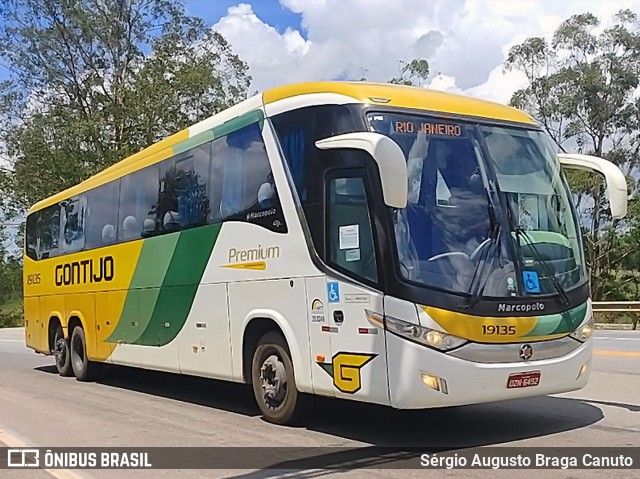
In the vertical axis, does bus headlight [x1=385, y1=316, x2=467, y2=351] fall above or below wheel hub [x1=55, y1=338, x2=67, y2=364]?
above

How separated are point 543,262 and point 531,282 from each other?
1.00 ft

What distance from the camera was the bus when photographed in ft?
24.6

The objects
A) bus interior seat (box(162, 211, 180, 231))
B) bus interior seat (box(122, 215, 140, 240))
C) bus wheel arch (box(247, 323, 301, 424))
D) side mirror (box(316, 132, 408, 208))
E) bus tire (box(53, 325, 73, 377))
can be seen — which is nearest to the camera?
side mirror (box(316, 132, 408, 208))

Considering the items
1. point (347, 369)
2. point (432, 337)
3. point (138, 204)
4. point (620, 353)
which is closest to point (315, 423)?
point (347, 369)

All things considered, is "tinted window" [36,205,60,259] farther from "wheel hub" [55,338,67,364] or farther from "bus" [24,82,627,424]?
"bus" [24,82,627,424]

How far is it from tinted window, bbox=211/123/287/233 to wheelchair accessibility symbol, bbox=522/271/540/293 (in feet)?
8.60

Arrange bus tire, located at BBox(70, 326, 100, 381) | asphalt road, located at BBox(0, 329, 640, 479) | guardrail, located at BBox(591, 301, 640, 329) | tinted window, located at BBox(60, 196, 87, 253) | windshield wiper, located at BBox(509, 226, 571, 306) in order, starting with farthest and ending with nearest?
guardrail, located at BBox(591, 301, 640, 329)
tinted window, located at BBox(60, 196, 87, 253)
bus tire, located at BBox(70, 326, 100, 381)
windshield wiper, located at BBox(509, 226, 571, 306)
asphalt road, located at BBox(0, 329, 640, 479)

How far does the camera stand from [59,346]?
16703 millimetres

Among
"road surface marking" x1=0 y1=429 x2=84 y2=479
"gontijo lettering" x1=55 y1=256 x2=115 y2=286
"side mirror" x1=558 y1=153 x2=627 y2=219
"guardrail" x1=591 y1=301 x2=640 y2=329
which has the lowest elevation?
"road surface marking" x1=0 y1=429 x2=84 y2=479

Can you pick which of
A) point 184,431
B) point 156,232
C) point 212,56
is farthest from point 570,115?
point 184,431

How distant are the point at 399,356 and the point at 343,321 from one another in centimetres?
83

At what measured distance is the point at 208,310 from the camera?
10664 millimetres

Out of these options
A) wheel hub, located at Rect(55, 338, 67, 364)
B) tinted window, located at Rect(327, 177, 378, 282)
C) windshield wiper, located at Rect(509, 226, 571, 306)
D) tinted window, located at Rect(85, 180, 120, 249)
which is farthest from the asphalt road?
wheel hub, located at Rect(55, 338, 67, 364)

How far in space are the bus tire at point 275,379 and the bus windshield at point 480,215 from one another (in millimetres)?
2192
